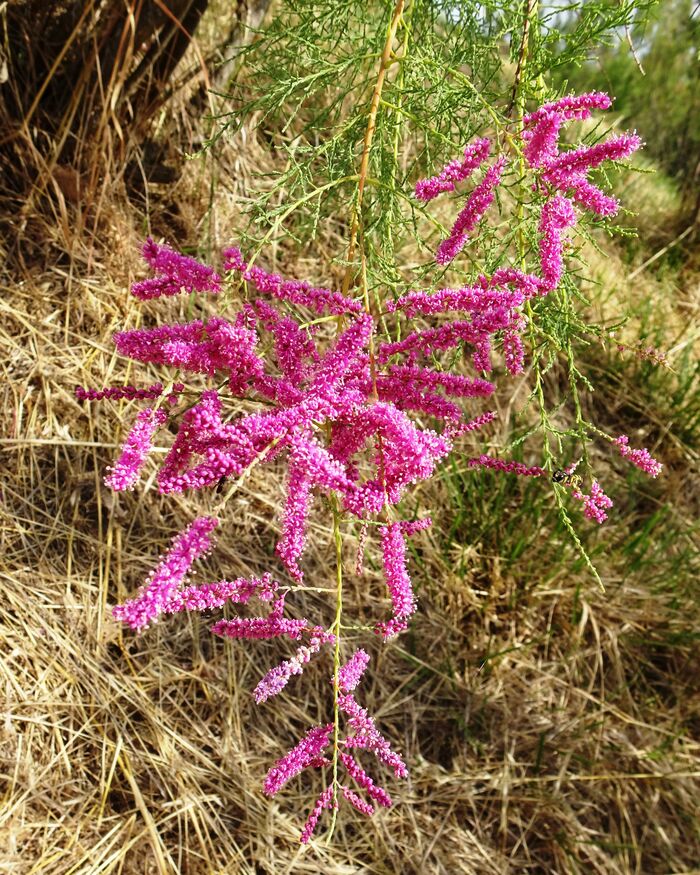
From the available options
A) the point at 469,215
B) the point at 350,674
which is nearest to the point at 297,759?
the point at 350,674

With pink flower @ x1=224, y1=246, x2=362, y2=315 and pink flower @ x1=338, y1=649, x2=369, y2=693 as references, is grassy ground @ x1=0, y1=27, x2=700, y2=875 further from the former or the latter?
pink flower @ x1=224, y1=246, x2=362, y2=315

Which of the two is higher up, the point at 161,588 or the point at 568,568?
the point at 161,588

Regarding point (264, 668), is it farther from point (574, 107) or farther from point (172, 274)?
point (574, 107)

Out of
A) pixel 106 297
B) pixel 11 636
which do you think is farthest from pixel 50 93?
pixel 11 636

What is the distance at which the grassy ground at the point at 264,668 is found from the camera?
6.35ft

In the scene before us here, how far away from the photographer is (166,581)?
91cm

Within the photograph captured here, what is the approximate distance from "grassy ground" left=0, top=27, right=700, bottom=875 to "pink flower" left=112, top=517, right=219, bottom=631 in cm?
118

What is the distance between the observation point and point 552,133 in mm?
1204

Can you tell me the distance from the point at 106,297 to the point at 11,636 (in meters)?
1.07

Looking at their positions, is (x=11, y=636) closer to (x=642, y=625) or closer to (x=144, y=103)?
(x=144, y=103)

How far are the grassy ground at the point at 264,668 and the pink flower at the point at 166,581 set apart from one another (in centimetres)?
118

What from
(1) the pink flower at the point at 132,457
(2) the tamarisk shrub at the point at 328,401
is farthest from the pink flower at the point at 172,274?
(1) the pink flower at the point at 132,457

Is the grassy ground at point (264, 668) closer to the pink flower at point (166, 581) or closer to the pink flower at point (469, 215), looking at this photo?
the pink flower at point (469, 215)

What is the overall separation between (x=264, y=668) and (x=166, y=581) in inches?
56.6
